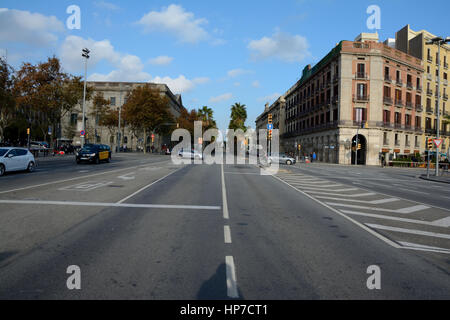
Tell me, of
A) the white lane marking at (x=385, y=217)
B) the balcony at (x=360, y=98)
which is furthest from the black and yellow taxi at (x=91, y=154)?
the balcony at (x=360, y=98)

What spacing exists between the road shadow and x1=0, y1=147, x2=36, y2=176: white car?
16.8 meters

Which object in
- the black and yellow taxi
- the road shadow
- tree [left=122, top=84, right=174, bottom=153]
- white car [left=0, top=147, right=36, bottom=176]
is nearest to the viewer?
the road shadow

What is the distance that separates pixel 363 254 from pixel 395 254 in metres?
0.58

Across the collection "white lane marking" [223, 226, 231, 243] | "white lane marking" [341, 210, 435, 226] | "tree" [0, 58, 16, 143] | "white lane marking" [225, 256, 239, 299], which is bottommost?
"white lane marking" [341, 210, 435, 226]

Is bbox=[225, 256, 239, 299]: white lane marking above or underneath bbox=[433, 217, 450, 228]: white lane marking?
above

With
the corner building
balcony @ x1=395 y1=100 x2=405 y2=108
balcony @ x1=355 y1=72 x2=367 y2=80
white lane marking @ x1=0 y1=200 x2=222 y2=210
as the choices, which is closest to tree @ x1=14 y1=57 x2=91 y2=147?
white lane marking @ x1=0 y1=200 x2=222 y2=210

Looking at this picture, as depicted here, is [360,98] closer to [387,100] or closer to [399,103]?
[387,100]

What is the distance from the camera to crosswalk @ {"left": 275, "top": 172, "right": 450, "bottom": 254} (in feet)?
19.6

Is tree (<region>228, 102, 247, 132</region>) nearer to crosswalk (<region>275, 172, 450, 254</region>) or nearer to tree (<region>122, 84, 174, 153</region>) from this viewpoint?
tree (<region>122, 84, 174, 153</region>)

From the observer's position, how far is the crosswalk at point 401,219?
598 centimetres

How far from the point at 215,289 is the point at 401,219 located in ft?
22.0

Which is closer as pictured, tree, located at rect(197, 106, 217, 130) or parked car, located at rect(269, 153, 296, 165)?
parked car, located at rect(269, 153, 296, 165)

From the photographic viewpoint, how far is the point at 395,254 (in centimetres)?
510

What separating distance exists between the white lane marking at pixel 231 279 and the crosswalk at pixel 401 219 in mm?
3347
